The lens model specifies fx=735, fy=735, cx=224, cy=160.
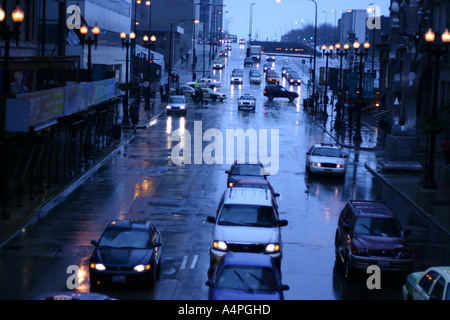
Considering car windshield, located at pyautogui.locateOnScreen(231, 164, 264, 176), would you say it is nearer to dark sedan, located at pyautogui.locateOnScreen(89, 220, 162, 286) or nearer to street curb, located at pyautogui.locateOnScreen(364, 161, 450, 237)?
street curb, located at pyautogui.locateOnScreen(364, 161, 450, 237)

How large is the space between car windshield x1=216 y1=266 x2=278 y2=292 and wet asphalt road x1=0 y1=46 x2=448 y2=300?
2.05m

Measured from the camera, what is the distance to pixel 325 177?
34.4 meters

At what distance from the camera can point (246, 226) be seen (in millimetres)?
18328

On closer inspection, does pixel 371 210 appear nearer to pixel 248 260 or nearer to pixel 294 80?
pixel 248 260

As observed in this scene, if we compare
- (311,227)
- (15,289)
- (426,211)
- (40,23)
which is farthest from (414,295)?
(40,23)

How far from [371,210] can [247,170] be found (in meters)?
10.5

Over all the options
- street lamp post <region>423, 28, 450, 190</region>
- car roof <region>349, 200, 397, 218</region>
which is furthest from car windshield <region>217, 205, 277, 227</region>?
street lamp post <region>423, 28, 450, 190</region>

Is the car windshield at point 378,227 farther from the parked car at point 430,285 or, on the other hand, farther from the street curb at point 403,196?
the street curb at point 403,196

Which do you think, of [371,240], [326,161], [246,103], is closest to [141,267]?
[371,240]

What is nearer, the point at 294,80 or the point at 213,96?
the point at 213,96

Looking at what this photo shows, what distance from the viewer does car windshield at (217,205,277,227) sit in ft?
60.7

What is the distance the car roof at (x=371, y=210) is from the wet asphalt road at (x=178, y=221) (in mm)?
1576

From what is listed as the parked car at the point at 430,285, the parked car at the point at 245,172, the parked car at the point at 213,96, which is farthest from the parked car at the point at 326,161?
the parked car at the point at 213,96

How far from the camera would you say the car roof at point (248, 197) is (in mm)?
19289
